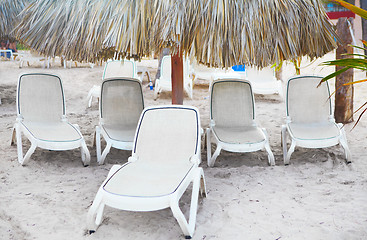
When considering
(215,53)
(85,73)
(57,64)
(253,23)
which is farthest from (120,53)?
(57,64)

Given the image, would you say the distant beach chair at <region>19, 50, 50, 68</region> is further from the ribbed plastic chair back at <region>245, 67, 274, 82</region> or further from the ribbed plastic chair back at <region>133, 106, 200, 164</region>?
the ribbed plastic chair back at <region>133, 106, 200, 164</region>

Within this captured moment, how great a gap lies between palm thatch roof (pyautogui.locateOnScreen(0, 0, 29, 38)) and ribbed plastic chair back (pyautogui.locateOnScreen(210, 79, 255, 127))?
3.80m

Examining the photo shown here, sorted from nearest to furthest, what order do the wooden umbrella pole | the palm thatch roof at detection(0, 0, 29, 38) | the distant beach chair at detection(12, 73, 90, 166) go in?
the distant beach chair at detection(12, 73, 90, 166) → the wooden umbrella pole → the palm thatch roof at detection(0, 0, 29, 38)

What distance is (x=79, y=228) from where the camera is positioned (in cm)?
298

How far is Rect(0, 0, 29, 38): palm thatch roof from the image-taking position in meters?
Result: 6.61

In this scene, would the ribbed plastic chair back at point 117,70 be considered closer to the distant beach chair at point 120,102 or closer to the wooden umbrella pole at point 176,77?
the distant beach chair at point 120,102

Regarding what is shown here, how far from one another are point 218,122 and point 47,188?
2.09 meters

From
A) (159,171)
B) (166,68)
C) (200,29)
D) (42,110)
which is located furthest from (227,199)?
(166,68)

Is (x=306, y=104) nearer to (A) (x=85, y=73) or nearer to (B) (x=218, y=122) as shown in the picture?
(B) (x=218, y=122)

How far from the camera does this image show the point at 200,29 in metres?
3.45

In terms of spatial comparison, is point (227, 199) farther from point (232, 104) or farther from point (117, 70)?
point (117, 70)

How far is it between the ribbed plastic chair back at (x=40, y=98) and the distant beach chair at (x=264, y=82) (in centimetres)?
427

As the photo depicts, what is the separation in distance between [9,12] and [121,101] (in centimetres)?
312

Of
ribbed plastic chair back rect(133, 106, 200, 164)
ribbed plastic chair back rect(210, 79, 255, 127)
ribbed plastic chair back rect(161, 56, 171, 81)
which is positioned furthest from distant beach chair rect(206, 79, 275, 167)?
ribbed plastic chair back rect(161, 56, 171, 81)
